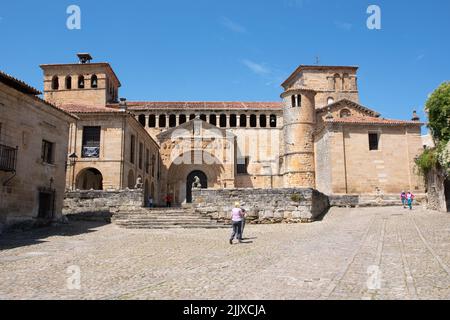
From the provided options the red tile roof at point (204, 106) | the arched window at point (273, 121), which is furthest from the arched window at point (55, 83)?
the arched window at point (273, 121)

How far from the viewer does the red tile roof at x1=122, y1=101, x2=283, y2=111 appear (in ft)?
136

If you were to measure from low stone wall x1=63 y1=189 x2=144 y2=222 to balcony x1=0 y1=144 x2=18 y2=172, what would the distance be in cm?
574

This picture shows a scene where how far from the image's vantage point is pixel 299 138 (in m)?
36.0

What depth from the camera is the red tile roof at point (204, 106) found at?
136ft

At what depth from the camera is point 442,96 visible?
21.0 m

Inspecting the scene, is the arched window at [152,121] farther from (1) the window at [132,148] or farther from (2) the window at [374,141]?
(2) the window at [374,141]

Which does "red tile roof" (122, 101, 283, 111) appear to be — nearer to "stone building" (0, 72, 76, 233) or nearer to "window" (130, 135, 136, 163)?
"window" (130, 135, 136, 163)

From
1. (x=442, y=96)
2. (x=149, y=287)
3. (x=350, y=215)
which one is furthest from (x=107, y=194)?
(x=442, y=96)

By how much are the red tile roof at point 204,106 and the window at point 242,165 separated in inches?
227

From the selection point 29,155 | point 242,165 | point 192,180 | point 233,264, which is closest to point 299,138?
point 242,165

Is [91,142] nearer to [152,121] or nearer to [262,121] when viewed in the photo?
[152,121]
